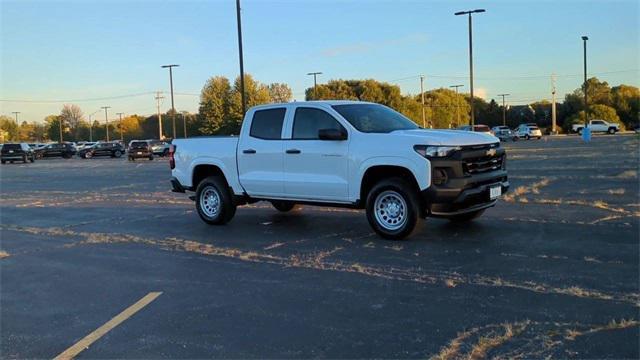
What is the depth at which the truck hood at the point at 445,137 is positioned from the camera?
7.64 m

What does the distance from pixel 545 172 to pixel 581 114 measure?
88.1m

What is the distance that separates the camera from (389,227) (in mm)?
8086

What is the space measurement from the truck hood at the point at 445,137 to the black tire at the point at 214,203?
11.0ft

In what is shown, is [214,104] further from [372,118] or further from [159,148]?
[372,118]

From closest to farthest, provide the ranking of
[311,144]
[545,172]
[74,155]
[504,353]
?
[504,353], [311,144], [545,172], [74,155]

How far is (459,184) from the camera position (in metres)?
A: 7.63

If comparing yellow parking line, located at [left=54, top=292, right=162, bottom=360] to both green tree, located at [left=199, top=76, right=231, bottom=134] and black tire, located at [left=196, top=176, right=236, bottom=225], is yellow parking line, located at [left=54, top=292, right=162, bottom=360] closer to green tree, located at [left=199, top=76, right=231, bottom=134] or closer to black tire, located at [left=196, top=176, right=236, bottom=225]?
black tire, located at [left=196, top=176, right=236, bottom=225]

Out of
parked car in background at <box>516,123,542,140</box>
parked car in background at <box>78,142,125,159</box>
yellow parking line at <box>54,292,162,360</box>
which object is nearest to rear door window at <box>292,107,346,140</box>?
yellow parking line at <box>54,292,162,360</box>

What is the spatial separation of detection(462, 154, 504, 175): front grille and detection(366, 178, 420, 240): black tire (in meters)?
0.76

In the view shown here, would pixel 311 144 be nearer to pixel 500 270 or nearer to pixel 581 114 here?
pixel 500 270

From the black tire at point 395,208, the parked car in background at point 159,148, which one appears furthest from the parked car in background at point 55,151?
the black tire at point 395,208

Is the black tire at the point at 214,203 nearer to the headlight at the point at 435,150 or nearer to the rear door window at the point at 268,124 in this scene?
the rear door window at the point at 268,124

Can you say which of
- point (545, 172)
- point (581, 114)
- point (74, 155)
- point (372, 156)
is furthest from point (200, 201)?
point (581, 114)

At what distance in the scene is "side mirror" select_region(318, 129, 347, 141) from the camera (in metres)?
8.27
